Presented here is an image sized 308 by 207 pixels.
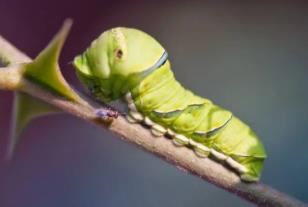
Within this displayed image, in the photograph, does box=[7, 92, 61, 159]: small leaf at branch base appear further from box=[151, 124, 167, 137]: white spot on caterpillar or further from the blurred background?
the blurred background

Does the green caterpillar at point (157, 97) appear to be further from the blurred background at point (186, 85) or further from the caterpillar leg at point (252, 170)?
the blurred background at point (186, 85)

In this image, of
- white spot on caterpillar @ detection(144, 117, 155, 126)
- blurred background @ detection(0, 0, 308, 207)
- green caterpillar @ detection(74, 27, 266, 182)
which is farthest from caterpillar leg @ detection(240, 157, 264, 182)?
blurred background @ detection(0, 0, 308, 207)

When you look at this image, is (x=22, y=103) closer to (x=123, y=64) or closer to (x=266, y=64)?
(x=123, y=64)

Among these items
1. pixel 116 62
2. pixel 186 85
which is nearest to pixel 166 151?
pixel 116 62

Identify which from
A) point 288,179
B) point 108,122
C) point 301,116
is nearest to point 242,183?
point 108,122

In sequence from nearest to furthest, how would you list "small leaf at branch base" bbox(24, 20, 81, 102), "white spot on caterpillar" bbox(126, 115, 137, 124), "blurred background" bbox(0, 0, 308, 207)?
"small leaf at branch base" bbox(24, 20, 81, 102) < "white spot on caterpillar" bbox(126, 115, 137, 124) < "blurred background" bbox(0, 0, 308, 207)

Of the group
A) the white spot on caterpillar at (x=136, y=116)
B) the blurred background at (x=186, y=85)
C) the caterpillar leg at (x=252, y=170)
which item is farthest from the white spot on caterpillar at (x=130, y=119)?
the blurred background at (x=186, y=85)

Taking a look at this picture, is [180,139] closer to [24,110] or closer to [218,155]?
[218,155]

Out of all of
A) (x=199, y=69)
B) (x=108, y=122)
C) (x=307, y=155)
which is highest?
(x=108, y=122)
